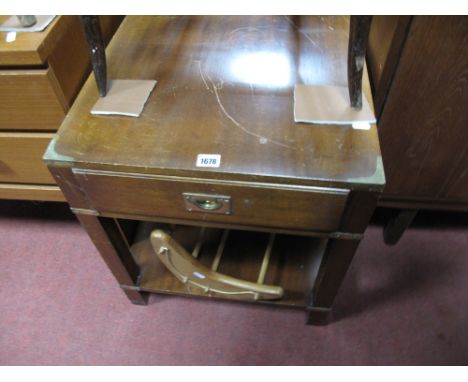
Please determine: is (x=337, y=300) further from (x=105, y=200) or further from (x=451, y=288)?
(x=105, y=200)

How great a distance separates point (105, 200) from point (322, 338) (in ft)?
2.22

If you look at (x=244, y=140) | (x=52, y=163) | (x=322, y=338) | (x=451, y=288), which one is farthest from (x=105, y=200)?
(x=451, y=288)

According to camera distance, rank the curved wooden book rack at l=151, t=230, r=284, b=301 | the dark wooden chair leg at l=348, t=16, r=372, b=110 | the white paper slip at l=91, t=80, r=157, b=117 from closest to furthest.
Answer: the dark wooden chair leg at l=348, t=16, r=372, b=110 < the white paper slip at l=91, t=80, r=157, b=117 < the curved wooden book rack at l=151, t=230, r=284, b=301

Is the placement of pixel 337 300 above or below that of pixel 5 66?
below

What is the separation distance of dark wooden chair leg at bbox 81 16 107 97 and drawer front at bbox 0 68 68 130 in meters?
0.13

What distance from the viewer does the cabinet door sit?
0.61 meters

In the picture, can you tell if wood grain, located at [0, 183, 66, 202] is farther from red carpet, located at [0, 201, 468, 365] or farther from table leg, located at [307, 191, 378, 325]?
table leg, located at [307, 191, 378, 325]

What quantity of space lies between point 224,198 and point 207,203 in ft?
0.12

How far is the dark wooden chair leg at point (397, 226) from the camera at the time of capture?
1001 millimetres

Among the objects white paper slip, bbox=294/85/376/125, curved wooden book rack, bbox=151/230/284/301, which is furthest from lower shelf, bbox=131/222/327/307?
white paper slip, bbox=294/85/376/125

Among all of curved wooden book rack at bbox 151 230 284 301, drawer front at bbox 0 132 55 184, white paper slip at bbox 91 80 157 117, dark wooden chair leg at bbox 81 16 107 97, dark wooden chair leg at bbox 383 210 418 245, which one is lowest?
dark wooden chair leg at bbox 383 210 418 245

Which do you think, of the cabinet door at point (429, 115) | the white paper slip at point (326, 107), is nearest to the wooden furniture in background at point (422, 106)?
the cabinet door at point (429, 115)
